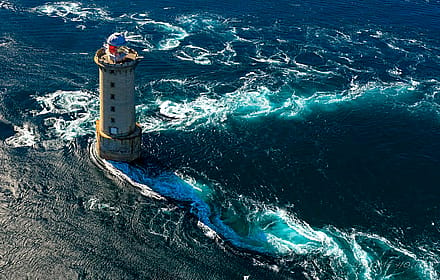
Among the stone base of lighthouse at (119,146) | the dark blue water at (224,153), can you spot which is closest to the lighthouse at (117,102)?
the stone base of lighthouse at (119,146)

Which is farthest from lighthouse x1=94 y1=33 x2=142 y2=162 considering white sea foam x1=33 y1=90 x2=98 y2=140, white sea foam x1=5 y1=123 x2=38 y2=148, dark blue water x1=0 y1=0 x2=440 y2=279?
white sea foam x1=5 y1=123 x2=38 y2=148

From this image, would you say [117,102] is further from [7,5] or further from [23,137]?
[7,5]

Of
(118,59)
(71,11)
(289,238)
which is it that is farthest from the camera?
(71,11)

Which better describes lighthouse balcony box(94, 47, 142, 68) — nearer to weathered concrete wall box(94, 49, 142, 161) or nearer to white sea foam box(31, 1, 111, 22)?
weathered concrete wall box(94, 49, 142, 161)

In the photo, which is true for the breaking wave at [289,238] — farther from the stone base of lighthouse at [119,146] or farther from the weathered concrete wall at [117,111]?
the weathered concrete wall at [117,111]

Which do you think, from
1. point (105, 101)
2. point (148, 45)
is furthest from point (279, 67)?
point (105, 101)

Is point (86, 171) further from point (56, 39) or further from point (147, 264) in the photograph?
point (56, 39)

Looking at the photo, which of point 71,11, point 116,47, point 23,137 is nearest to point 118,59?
point 116,47
